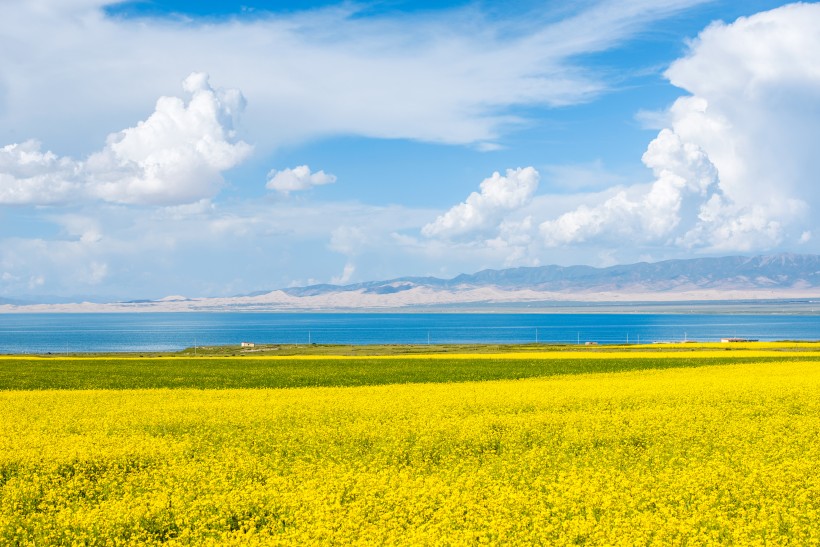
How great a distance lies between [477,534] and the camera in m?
12.1

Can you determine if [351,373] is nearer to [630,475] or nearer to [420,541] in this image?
[630,475]

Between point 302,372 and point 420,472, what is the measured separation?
3675 cm

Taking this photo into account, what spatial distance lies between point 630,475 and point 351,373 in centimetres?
3608

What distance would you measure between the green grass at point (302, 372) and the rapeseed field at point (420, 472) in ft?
52.5

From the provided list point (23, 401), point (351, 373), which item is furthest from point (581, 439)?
point (351, 373)

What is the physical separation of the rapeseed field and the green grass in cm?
1600

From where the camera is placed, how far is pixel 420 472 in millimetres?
16844

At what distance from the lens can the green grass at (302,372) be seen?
4431 cm

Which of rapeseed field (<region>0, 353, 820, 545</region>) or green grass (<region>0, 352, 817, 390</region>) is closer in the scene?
rapeseed field (<region>0, 353, 820, 545</region>)

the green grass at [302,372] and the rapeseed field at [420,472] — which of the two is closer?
the rapeseed field at [420,472]

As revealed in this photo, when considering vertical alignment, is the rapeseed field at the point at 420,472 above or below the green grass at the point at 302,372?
above

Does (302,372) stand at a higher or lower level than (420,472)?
lower

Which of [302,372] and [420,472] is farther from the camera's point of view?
[302,372]

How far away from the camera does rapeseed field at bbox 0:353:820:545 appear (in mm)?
12653
